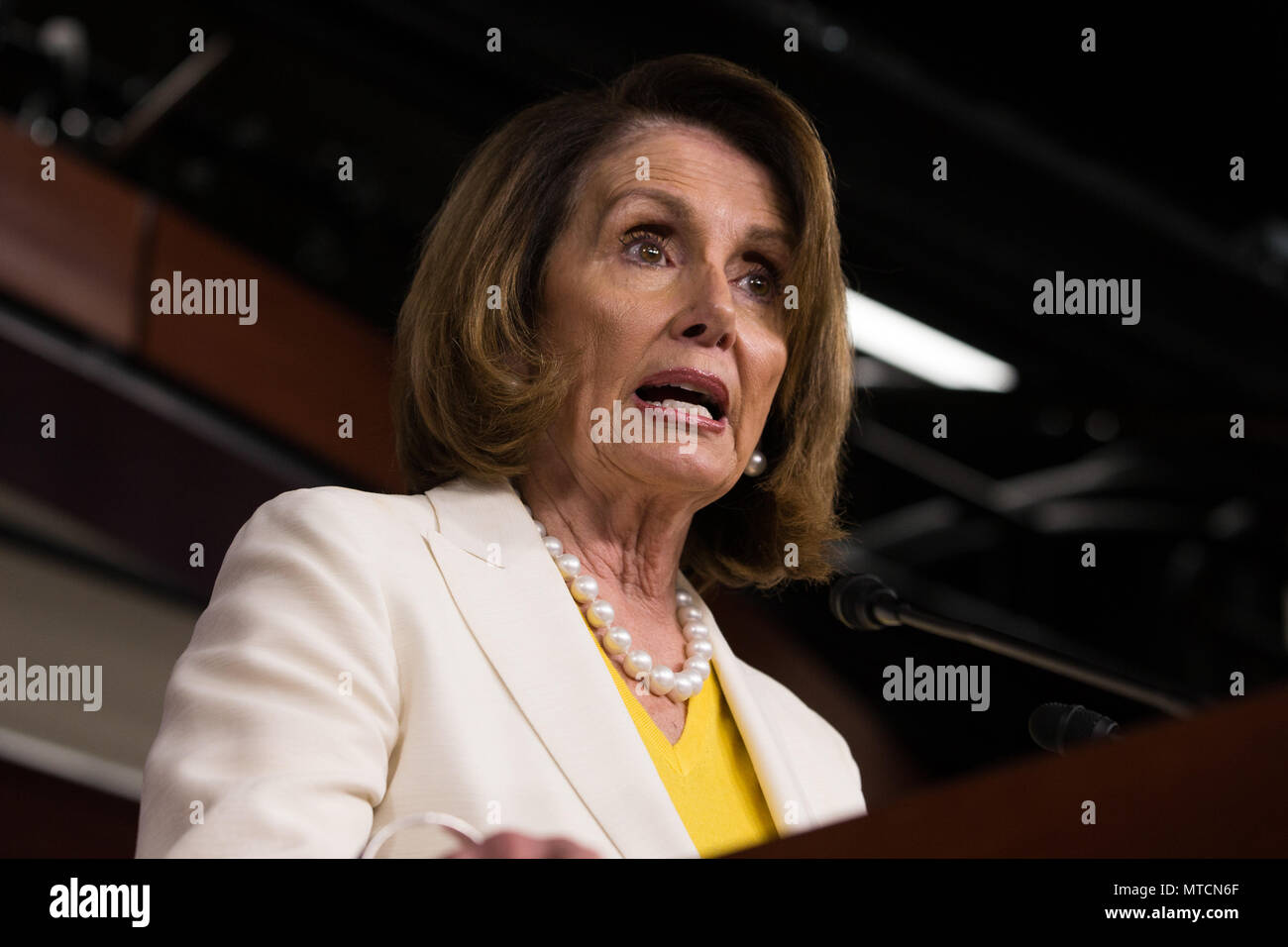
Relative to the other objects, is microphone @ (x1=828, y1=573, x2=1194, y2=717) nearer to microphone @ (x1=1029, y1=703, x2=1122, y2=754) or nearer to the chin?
microphone @ (x1=1029, y1=703, x2=1122, y2=754)

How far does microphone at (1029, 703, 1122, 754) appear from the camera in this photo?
1.21 m

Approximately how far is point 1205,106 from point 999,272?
0.78m

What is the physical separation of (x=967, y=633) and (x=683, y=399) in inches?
15.2

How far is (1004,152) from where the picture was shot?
3332 mm

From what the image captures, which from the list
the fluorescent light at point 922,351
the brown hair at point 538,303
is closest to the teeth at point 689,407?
the brown hair at point 538,303

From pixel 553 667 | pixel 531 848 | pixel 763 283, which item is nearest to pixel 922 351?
pixel 763 283

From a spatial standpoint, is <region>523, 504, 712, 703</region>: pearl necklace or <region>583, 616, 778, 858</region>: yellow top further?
<region>523, 504, 712, 703</region>: pearl necklace

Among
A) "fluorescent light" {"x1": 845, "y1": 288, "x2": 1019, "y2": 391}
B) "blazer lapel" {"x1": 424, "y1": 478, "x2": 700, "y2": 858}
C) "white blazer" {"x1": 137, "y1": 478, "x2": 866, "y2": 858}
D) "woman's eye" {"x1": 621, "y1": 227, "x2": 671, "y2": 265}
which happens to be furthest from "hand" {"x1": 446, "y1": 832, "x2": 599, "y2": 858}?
"fluorescent light" {"x1": 845, "y1": 288, "x2": 1019, "y2": 391}

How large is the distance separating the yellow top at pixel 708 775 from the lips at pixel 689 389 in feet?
0.93

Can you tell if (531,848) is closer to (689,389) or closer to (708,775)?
(708,775)

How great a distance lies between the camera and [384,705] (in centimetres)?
106

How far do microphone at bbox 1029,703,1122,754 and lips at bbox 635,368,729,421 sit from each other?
0.44 metres
